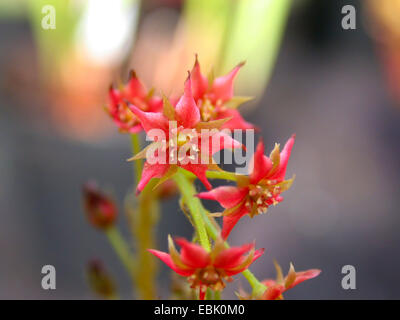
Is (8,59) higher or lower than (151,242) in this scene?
higher

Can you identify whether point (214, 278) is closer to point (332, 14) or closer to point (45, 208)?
point (45, 208)

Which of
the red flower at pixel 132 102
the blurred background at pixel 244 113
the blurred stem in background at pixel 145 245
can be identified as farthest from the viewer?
the blurred background at pixel 244 113

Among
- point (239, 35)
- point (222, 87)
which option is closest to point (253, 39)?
point (239, 35)

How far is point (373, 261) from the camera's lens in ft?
5.40

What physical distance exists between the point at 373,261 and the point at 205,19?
116cm

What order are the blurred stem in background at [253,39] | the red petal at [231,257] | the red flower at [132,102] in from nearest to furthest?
1. the red petal at [231,257]
2. the red flower at [132,102]
3. the blurred stem in background at [253,39]

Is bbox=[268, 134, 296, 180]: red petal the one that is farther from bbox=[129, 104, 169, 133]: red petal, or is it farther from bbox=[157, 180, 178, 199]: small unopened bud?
bbox=[157, 180, 178, 199]: small unopened bud

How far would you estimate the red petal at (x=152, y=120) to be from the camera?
519mm

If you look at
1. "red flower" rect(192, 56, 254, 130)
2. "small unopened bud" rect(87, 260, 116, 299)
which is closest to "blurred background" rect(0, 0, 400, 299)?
"small unopened bud" rect(87, 260, 116, 299)

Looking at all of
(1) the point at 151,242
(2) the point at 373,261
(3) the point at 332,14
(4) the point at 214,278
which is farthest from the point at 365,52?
(4) the point at 214,278

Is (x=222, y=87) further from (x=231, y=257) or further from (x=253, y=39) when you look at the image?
(x=253, y=39)

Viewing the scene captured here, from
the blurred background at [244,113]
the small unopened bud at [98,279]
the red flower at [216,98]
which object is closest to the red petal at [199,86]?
the red flower at [216,98]

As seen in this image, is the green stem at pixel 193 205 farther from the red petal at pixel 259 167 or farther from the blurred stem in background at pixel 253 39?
the blurred stem in background at pixel 253 39

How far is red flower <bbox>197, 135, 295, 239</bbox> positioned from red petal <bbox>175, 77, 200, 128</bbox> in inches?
3.1
